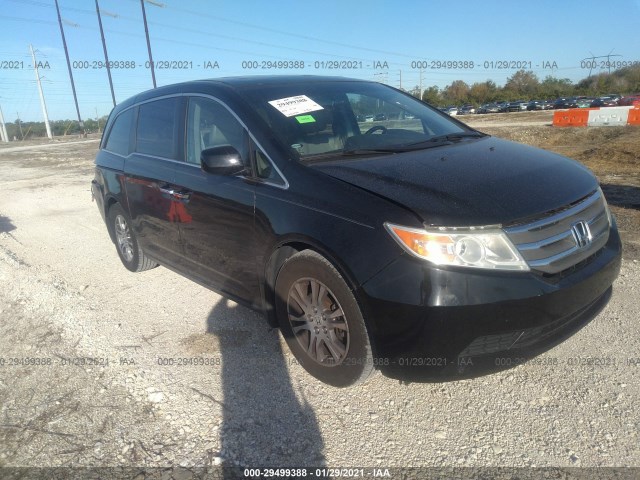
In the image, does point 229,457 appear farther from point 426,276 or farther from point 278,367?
point 426,276

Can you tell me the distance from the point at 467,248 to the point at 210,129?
2.08 meters

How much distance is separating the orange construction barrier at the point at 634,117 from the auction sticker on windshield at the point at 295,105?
19361 mm

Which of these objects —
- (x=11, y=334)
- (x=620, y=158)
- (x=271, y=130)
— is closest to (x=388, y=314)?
(x=271, y=130)

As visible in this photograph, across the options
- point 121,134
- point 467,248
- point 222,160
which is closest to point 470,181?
point 467,248

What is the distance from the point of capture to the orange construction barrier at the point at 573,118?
19.3m

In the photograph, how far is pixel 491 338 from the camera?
2.13 m

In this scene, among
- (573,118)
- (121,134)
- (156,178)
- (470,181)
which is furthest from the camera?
(573,118)

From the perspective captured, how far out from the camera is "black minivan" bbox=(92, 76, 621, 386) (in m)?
2.10

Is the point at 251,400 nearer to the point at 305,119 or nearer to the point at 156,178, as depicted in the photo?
the point at 305,119

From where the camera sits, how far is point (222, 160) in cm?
281

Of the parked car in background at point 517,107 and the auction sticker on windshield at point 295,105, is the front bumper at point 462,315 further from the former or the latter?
the parked car in background at point 517,107

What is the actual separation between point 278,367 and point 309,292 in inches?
25.3

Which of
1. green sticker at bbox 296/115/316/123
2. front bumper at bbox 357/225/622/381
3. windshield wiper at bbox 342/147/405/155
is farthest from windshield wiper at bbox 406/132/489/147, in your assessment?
front bumper at bbox 357/225/622/381

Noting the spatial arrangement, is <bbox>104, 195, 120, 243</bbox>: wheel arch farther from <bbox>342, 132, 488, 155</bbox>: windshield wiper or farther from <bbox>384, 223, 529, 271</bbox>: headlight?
<bbox>384, 223, 529, 271</bbox>: headlight
